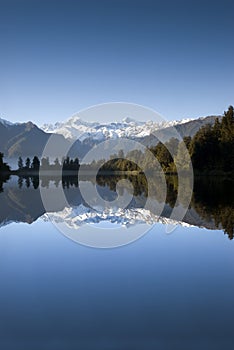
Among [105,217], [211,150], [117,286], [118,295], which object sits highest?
[211,150]

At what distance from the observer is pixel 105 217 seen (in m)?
16.7

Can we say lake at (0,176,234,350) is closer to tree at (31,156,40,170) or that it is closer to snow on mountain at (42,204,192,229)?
snow on mountain at (42,204,192,229)

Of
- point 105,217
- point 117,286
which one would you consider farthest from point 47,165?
point 117,286

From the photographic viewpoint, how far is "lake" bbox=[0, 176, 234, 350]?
4910 millimetres

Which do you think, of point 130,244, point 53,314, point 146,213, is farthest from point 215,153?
point 53,314

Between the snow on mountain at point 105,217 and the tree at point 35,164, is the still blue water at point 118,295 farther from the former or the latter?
the tree at point 35,164

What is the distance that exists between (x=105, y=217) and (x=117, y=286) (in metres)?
9.71

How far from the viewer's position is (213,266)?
8.32 meters

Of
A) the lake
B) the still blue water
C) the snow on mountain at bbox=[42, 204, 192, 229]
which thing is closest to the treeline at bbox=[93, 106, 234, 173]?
the snow on mountain at bbox=[42, 204, 192, 229]

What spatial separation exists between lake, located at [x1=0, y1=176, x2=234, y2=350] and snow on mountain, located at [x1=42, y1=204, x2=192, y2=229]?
812 mm

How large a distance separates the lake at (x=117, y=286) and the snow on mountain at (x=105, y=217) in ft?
2.67

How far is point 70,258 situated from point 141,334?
439 cm

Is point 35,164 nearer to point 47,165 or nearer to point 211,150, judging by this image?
point 47,165

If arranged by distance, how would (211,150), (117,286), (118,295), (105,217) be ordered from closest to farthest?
(118,295) < (117,286) < (105,217) < (211,150)
